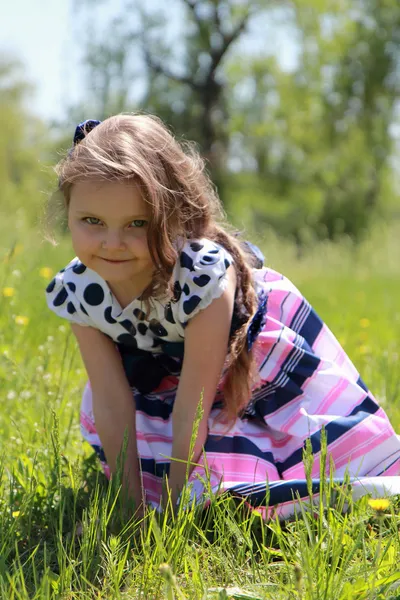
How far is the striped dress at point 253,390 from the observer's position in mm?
1837

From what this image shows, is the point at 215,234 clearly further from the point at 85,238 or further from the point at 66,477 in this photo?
the point at 66,477

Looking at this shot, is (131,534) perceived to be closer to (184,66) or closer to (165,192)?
(165,192)

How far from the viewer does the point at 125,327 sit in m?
1.94

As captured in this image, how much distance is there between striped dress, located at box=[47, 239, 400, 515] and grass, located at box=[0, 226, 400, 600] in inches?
6.8

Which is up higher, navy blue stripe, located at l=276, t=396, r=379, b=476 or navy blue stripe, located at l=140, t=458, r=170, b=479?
navy blue stripe, located at l=276, t=396, r=379, b=476

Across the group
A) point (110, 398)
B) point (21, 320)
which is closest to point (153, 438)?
point (110, 398)

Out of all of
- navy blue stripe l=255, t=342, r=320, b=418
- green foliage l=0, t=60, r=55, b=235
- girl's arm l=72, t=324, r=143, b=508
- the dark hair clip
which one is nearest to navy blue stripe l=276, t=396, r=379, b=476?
navy blue stripe l=255, t=342, r=320, b=418

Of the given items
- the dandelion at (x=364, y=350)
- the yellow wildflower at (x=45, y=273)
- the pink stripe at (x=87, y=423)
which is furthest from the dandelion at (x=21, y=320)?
the dandelion at (x=364, y=350)

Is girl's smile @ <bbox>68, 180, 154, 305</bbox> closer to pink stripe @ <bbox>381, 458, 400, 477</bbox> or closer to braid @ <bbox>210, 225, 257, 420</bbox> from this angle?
braid @ <bbox>210, 225, 257, 420</bbox>

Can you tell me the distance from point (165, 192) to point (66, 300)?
1.61 ft

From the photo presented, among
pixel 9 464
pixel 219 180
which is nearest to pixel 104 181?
pixel 9 464

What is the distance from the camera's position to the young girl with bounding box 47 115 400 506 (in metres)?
1.70

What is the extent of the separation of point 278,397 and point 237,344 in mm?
259

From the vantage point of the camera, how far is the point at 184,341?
1878mm
